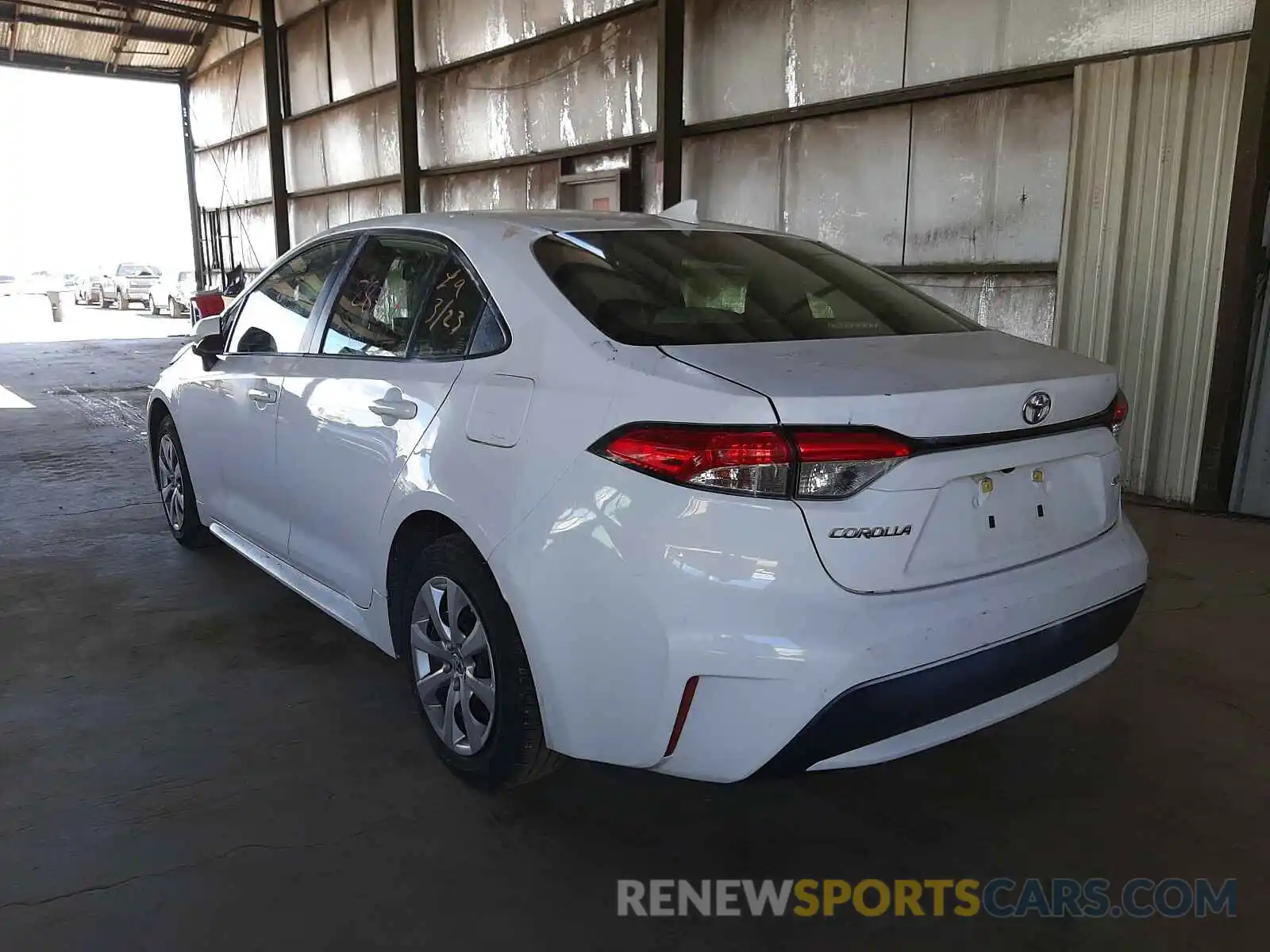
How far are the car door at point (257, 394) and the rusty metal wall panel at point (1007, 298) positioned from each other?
13.2 ft

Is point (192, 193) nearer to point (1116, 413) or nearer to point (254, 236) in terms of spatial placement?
point (254, 236)

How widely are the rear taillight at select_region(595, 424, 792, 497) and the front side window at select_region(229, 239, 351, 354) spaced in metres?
1.74

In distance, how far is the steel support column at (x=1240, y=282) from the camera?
462 cm

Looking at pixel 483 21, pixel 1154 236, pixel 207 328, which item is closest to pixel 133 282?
pixel 483 21

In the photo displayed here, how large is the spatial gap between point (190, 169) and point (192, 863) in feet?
68.9

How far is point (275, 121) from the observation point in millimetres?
15172

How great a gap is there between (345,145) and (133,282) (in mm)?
16278

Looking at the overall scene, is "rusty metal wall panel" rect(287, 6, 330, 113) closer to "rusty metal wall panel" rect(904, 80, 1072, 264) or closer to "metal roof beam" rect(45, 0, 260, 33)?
"metal roof beam" rect(45, 0, 260, 33)

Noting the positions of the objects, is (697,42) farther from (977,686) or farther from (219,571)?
(977,686)

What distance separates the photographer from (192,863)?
2.09 metres

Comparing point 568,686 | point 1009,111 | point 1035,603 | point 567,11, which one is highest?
point 567,11

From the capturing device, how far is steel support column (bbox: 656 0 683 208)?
7.94 meters

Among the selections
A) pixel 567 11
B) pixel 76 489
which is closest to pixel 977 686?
pixel 76 489

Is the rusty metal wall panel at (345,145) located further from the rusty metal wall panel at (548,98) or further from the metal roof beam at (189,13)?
the metal roof beam at (189,13)
